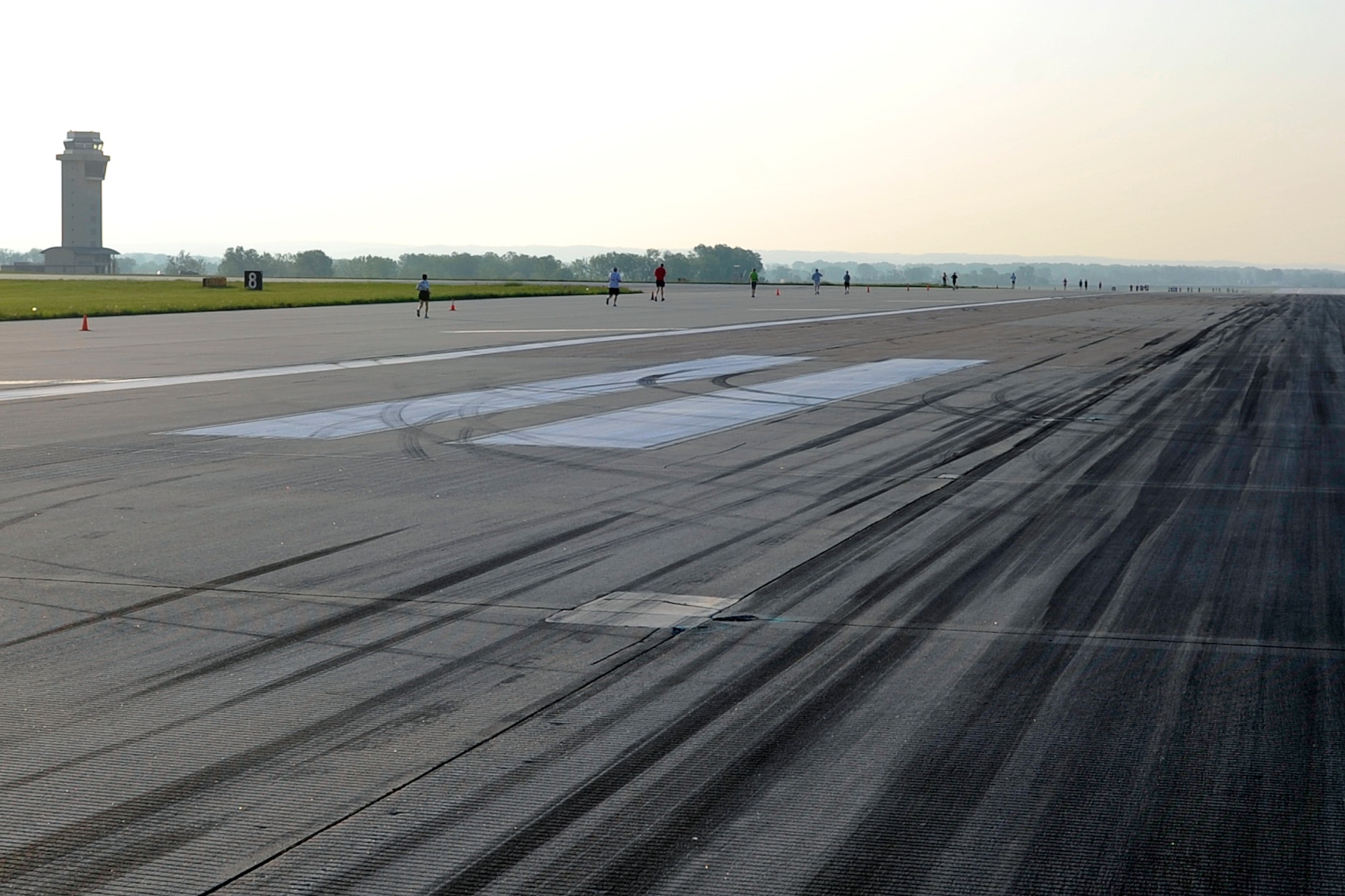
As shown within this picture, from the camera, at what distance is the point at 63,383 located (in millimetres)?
19812

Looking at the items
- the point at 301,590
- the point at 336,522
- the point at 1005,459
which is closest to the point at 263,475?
the point at 336,522

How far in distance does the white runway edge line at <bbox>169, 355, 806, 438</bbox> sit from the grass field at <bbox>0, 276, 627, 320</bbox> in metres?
27.0

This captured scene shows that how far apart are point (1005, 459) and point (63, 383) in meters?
14.2

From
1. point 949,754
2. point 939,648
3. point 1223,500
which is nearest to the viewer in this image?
point 949,754

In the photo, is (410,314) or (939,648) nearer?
(939,648)

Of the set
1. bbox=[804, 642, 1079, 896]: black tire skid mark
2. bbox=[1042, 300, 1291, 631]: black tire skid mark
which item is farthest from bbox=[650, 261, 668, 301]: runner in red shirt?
bbox=[804, 642, 1079, 896]: black tire skid mark

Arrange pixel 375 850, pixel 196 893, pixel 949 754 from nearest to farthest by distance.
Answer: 1. pixel 196 893
2. pixel 375 850
3. pixel 949 754

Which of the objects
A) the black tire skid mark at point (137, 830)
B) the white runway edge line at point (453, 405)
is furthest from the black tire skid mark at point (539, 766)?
the white runway edge line at point (453, 405)

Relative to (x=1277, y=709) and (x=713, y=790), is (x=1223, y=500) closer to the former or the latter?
(x=1277, y=709)

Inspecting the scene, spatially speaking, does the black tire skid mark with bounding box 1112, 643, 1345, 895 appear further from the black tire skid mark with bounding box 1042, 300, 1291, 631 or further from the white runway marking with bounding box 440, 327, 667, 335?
the white runway marking with bounding box 440, 327, 667, 335

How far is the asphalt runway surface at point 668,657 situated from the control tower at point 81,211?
18375 cm

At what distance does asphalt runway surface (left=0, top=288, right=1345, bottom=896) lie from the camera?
13.9ft

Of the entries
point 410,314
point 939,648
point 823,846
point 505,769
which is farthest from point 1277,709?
point 410,314

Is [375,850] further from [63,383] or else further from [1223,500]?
[63,383]
